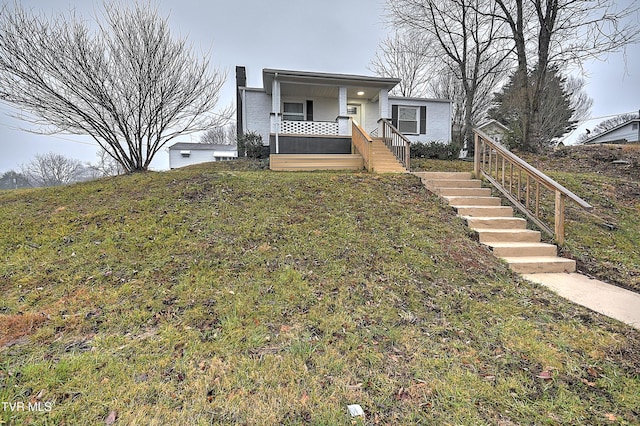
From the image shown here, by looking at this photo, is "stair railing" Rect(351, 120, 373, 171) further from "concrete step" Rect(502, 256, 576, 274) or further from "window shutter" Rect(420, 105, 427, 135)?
"concrete step" Rect(502, 256, 576, 274)

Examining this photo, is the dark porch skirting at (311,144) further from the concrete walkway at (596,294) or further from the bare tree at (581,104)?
the bare tree at (581,104)

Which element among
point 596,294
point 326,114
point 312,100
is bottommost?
point 596,294

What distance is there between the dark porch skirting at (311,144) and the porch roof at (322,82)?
93.0 inches

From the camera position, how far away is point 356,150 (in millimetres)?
11688

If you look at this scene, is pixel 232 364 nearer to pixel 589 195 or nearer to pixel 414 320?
pixel 414 320

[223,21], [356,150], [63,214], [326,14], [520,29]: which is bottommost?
[63,214]

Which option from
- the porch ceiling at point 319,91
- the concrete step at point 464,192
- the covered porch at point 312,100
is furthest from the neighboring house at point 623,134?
the concrete step at point 464,192

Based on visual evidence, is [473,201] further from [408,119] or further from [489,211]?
[408,119]

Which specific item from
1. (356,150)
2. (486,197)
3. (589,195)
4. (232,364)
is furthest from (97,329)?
(356,150)

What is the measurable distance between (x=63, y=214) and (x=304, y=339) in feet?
18.1

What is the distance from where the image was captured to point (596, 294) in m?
3.32

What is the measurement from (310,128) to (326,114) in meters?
2.62

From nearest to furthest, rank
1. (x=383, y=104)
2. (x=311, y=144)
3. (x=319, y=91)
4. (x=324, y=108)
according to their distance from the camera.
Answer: (x=311, y=144)
(x=383, y=104)
(x=319, y=91)
(x=324, y=108)
